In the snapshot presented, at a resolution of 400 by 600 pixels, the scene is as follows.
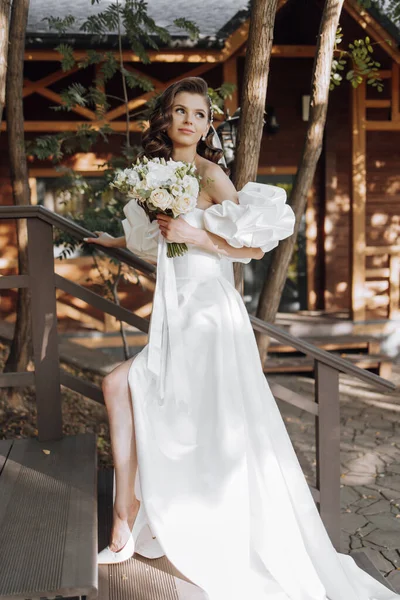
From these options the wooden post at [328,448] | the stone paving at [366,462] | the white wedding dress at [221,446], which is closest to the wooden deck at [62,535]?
the white wedding dress at [221,446]

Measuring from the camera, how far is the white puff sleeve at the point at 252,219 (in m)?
2.82

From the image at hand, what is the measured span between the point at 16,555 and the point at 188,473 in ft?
2.44

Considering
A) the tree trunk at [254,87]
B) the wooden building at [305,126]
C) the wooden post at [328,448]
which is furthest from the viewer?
the wooden building at [305,126]

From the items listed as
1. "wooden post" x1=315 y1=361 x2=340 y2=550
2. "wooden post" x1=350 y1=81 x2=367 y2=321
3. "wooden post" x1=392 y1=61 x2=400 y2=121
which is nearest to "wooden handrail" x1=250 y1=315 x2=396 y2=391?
"wooden post" x1=315 y1=361 x2=340 y2=550

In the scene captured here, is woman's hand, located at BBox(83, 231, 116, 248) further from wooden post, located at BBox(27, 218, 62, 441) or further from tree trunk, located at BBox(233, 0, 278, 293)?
tree trunk, located at BBox(233, 0, 278, 293)

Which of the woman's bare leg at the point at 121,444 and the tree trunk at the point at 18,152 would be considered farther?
the tree trunk at the point at 18,152

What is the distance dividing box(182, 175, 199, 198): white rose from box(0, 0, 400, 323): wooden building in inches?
175

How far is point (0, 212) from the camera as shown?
3166 mm

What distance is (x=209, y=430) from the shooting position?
2.77m

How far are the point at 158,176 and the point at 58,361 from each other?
3.98 ft

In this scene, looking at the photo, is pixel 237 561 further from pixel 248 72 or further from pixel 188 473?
pixel 248 72

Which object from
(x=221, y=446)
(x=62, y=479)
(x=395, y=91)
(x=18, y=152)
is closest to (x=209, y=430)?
(x=221, y=446)

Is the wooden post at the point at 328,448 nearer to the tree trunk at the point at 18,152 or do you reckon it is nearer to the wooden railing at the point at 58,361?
the wooden railing at the point at 58,361

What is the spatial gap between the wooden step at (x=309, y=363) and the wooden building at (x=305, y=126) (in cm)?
67
